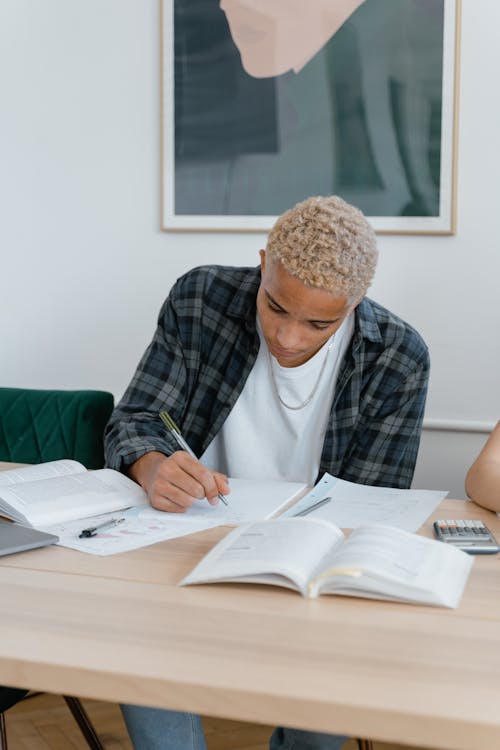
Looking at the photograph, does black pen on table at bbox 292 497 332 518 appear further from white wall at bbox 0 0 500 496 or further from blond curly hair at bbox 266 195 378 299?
white wall at bbox 0 0 500 496

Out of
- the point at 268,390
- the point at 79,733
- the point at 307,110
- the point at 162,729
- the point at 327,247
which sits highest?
the point at 307,110

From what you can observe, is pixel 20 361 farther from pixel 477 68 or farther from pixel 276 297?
pixel 477 68

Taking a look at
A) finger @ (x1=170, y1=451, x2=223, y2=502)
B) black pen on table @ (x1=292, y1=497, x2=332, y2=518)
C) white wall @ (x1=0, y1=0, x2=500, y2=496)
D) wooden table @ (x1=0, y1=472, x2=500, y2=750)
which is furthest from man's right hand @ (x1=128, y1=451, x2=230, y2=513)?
white wall @ (x1=0, y1=0, x2=500, y2=496)

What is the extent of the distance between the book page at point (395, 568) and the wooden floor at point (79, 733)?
1.09 m

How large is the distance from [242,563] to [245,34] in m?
1.66

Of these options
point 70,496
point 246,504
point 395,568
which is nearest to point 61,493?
point 70,496

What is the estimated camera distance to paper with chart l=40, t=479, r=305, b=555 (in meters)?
1.25

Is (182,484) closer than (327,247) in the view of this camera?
Yes

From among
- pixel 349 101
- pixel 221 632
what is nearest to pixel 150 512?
pixel 221 632

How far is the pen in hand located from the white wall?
1180 millimetres

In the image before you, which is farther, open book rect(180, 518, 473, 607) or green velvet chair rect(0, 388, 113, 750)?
green velvet chair rect(0, 388, 113, 750)

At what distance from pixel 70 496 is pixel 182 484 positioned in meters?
0.19

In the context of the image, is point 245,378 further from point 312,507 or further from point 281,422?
point 312,507

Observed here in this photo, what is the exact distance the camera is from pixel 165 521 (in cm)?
137
